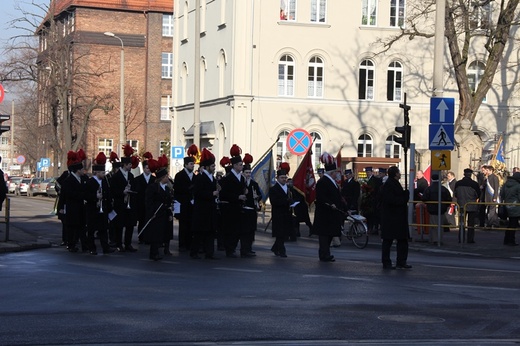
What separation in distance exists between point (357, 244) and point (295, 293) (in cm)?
1114

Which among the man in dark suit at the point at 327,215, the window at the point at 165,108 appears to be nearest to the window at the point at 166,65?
the window at the point at 165,108

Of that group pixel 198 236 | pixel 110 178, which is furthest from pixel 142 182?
pixel 198 236

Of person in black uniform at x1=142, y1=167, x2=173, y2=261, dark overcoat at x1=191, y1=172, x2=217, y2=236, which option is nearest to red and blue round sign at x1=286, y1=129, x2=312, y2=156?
person in black uniform at x1=142, y1=167, x2=173, y2=261

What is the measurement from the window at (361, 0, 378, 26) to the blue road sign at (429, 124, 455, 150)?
98.2ft

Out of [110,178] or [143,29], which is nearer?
[110,178]

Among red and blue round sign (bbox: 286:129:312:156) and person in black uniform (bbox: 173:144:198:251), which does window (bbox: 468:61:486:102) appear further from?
person in black uniform (bbox: 173:144:198:251)

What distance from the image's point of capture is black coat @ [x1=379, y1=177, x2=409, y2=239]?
61.9ft

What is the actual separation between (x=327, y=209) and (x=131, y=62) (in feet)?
211

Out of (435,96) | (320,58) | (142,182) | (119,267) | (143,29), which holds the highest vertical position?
(143,29)

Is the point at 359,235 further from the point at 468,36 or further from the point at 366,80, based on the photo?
the point at 366,80

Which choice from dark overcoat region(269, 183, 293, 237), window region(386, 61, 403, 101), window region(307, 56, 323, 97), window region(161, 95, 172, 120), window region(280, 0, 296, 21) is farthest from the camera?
window region(161, 95, 172, 120)

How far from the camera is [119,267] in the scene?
18188mm

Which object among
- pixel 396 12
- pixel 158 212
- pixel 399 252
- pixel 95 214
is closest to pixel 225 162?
pixel 158 212

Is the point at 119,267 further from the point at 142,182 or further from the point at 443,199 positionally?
the point at 443,199
